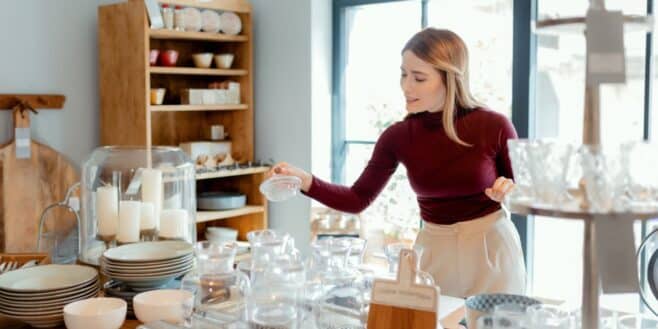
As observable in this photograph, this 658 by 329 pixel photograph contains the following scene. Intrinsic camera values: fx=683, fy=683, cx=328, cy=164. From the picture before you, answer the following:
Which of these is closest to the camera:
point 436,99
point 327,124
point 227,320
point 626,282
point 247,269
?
point 626,282

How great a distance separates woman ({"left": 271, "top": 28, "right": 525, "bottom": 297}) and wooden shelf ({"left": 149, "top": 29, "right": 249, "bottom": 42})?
1656mm

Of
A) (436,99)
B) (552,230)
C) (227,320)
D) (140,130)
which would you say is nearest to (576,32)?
(227,320)

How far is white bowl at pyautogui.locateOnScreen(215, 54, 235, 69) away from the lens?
4043mm

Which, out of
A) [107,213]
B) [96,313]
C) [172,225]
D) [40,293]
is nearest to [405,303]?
[96,313]

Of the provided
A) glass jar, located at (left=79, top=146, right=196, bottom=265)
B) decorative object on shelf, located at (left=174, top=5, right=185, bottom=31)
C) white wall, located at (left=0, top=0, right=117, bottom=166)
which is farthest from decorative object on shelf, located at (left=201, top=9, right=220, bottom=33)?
glass jar, located at (left=79, top=146, right=196, bottom=265)

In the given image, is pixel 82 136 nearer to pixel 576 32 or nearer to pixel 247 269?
pixel 247 269

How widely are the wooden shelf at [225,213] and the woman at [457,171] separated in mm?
1599

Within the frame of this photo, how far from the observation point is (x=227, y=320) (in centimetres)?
146

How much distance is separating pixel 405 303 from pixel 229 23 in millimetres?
2960

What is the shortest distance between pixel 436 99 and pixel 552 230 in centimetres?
142

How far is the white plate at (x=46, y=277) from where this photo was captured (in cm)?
176

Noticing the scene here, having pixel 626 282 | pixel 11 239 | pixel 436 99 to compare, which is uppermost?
pixel 436 99

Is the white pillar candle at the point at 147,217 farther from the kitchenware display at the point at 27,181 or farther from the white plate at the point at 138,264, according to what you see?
the kitchenware display at the point at 27,181

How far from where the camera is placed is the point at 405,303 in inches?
52.6
